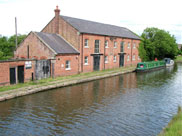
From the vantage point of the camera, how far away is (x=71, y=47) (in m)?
24.5

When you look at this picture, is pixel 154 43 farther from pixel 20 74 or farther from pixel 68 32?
pixel 20 74

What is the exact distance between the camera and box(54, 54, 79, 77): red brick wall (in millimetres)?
20703

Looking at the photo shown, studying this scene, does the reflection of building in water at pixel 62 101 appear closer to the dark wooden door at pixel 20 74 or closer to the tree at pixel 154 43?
the dark wooden door at pixel 20 74

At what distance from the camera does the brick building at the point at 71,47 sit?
21203mm

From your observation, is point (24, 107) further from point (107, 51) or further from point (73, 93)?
point (107, 51)

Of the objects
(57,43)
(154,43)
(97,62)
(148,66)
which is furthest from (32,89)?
(154,43)

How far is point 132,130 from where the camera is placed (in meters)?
8.98

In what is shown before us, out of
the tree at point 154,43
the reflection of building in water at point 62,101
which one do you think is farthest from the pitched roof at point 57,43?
the tree at point 154,43

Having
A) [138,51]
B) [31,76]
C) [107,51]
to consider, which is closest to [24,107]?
[31,76]

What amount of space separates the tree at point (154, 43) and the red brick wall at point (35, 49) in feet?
88.3

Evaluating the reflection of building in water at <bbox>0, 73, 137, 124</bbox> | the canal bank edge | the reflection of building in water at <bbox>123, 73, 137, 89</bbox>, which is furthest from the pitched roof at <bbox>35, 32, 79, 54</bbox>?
the reflection of building in water at <bbox>123, 73, 137, 89</bbox>

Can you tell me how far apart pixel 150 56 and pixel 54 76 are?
105 feet

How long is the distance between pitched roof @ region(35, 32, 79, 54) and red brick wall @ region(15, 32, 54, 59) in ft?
1.90

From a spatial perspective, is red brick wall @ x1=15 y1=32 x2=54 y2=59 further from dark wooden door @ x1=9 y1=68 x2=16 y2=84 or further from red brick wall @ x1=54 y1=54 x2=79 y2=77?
dark wooden door @ x1=9 y1=68 x2=16 y2=84
